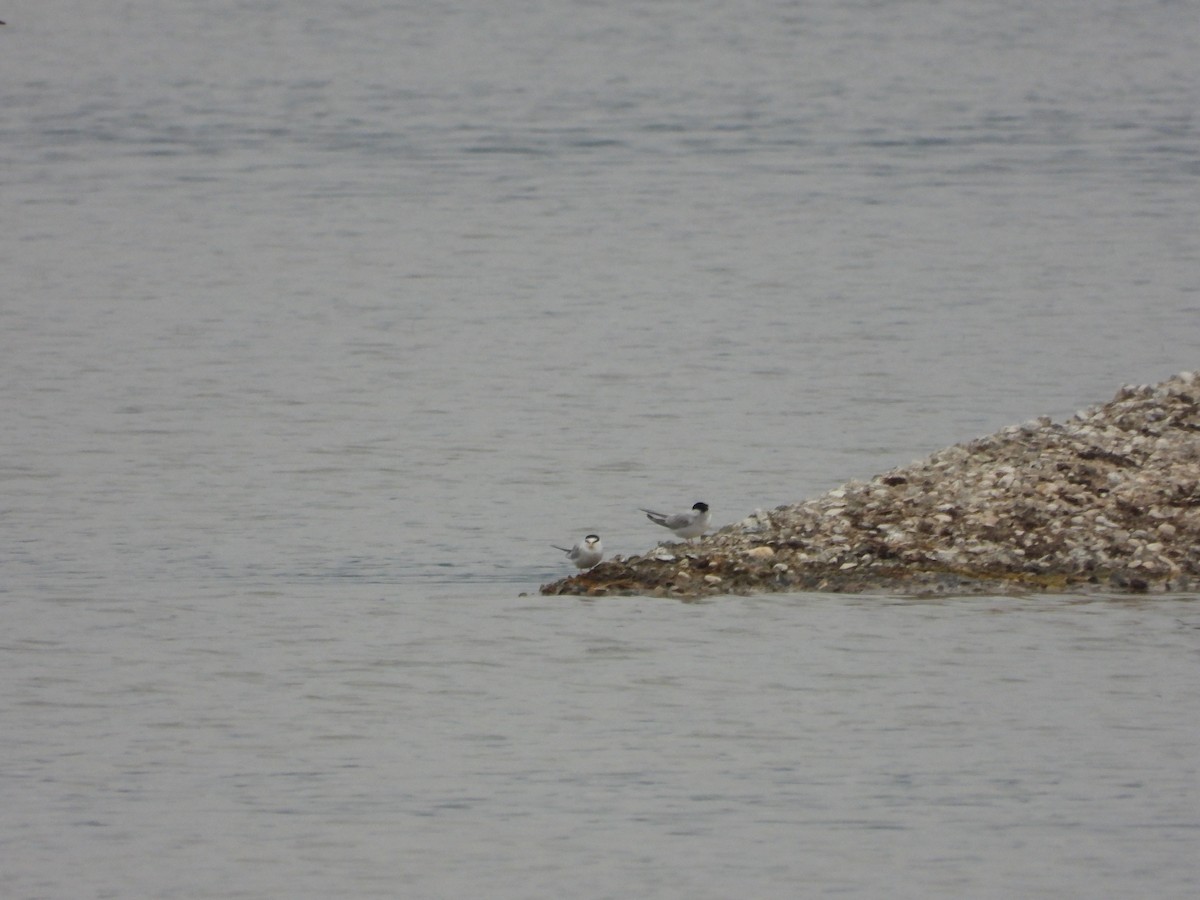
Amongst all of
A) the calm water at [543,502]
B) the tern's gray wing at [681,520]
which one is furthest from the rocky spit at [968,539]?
the calm water at [543,502]

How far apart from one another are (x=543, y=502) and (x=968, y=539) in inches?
256

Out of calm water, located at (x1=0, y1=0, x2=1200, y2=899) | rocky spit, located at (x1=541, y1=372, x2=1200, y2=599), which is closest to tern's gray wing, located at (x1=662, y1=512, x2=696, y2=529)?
rocky spit, located at (x1=541, y1=372, x2=1200, y2=599)

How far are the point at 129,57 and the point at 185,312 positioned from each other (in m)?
67.8

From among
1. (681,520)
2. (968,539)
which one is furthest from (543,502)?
(968,539)

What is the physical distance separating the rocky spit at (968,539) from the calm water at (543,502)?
1.70ft

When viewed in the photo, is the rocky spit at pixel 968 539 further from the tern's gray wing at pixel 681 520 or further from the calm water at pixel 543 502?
the calm water at pixel 543 502

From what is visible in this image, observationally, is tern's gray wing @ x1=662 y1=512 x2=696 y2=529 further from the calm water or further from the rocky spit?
the calm water

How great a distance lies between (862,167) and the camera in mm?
64188

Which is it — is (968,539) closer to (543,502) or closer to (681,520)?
(681,520)

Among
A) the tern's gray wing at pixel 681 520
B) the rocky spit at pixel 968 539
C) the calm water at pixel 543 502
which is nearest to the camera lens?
the calm water at pixel 543 502

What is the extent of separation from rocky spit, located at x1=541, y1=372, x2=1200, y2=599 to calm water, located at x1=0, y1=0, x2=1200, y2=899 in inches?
20.4

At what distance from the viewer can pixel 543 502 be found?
2473 centimetres

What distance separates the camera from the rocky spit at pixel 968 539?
62.7 ft

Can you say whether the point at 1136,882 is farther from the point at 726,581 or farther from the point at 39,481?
the point at 39,481
